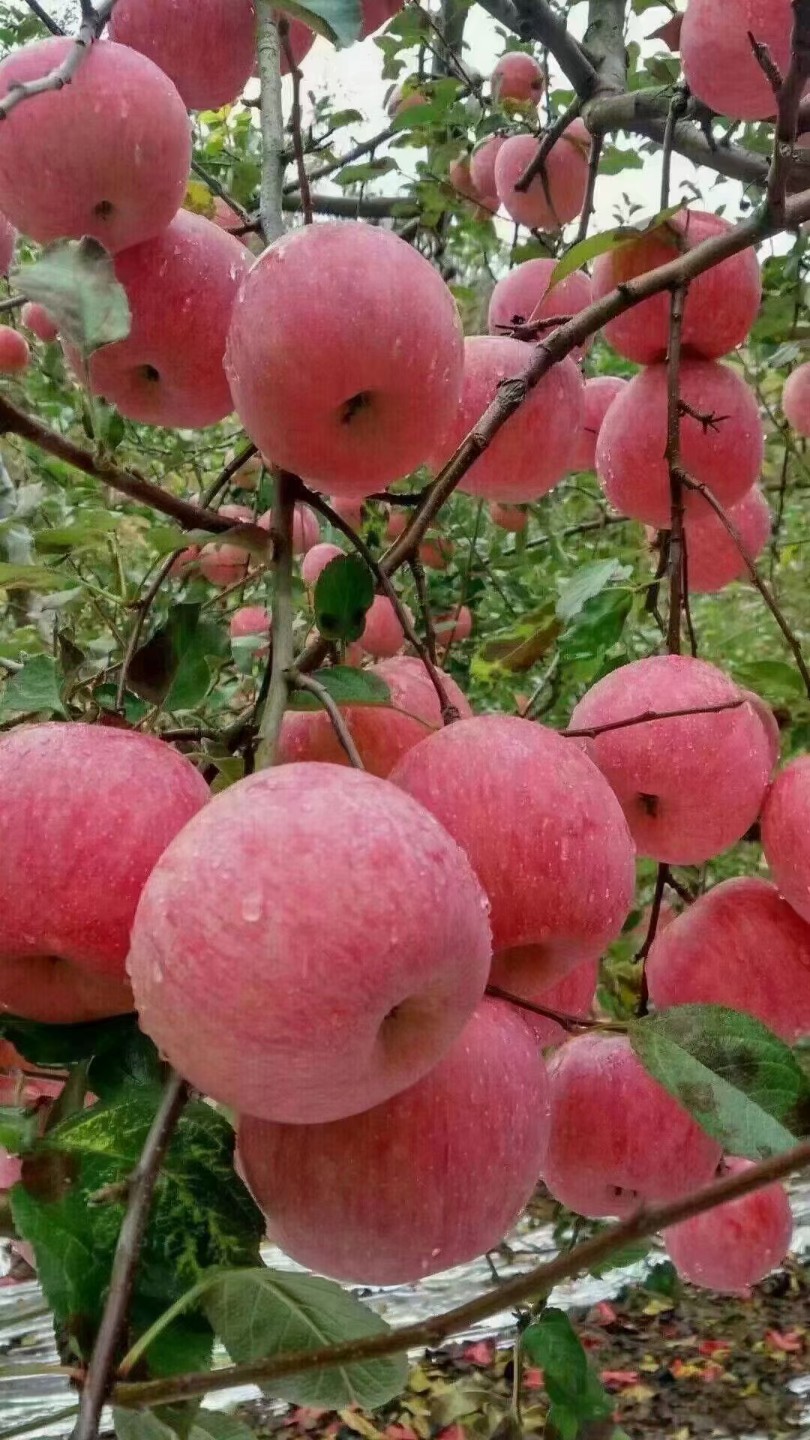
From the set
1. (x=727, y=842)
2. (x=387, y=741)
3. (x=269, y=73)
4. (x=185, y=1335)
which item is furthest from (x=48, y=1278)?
(x=269, y=73)

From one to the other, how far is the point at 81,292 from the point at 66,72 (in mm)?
214

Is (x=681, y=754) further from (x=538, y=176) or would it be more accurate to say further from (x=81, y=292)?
(x=538, y=176)

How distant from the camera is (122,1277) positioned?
1.31 ft

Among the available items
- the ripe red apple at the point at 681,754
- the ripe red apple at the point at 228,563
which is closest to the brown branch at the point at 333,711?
the ripe red apple at the point at 681,754

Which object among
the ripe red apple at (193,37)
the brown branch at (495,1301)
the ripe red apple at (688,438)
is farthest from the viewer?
the ripe red apple at (688,438)

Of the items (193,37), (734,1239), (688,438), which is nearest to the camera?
(193,37)

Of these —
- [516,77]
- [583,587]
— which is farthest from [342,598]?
[516,77]

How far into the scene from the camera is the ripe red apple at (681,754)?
0.73 meters

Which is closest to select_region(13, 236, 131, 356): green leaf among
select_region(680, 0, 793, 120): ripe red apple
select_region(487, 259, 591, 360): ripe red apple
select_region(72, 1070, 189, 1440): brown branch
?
select_region(72, 1070, 189, 1440): brown branch

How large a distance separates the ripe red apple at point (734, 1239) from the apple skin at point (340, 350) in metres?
0.92

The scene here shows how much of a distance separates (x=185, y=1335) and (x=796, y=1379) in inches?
98.6

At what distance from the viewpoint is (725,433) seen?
98cm

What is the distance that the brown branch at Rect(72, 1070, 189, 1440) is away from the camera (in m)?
0.38

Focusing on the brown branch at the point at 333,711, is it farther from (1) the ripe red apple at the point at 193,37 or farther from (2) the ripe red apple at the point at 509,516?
(2) the ripe red apple at the point at 509,516
